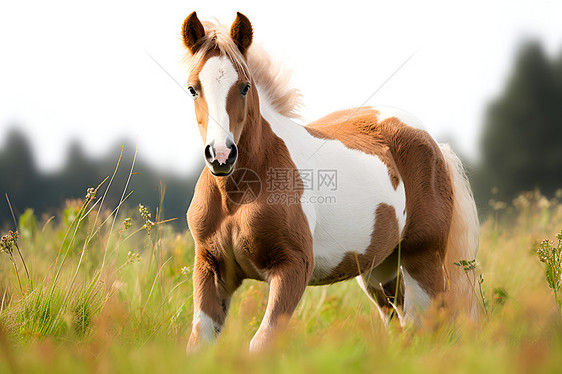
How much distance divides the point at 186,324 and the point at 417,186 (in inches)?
82.7

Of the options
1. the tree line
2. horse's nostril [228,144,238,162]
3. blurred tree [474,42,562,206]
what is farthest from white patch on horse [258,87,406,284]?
blurred tree [474,42,562,206]

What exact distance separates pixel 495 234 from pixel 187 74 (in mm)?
4755

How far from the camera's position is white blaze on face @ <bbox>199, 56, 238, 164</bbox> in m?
2.26

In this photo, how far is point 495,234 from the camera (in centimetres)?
579

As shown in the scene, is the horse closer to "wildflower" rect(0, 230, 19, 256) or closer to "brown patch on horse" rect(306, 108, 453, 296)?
"brown patch on horse" rect(306, 108, 453, 296)

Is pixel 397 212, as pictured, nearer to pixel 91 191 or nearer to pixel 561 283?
pixel 561 283

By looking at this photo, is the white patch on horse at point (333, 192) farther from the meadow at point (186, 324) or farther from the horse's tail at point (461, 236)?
the horse's tail at point (461, 236)

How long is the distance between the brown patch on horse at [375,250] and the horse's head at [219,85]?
3.84 ft

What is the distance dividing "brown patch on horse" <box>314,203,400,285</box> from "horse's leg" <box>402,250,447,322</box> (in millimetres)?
456

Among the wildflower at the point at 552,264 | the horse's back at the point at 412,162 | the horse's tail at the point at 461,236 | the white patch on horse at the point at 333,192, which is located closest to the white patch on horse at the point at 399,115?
the horse's back at the point at 412,162

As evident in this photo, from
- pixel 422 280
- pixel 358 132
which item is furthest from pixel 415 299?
pixel 358 132

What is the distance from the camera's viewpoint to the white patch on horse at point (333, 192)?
287cm

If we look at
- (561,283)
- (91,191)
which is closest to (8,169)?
(91,191)

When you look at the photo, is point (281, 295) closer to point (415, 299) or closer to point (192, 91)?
point (192, 91)
